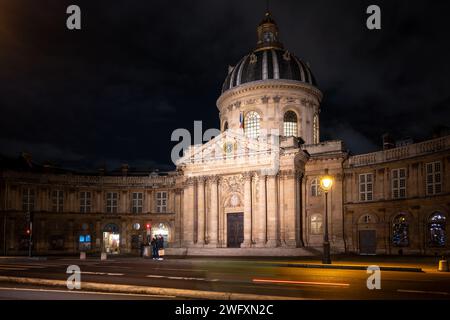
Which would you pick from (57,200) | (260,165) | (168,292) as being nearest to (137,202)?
(57,200)

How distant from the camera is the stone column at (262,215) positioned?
4788 cm

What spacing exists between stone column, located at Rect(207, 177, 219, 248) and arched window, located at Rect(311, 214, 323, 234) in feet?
33.6

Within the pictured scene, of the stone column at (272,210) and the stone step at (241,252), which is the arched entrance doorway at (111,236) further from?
the stone column at (272,210)

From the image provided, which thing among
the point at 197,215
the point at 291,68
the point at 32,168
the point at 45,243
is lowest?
the point at 45,243

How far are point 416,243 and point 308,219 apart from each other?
11.2 meters

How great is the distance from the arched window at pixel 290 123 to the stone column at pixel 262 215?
11015mm

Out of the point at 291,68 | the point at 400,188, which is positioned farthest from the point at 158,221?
the point at 400,188

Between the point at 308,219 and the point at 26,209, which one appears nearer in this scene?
the point at 308,219

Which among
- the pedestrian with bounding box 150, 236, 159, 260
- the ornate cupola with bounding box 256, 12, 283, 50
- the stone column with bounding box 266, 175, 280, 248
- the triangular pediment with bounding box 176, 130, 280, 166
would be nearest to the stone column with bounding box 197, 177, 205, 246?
the triangular pediment with bounding box 176, 130, 280, 166

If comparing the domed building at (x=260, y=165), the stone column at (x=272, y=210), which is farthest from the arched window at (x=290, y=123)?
the stone column at (x=272, y=210)
